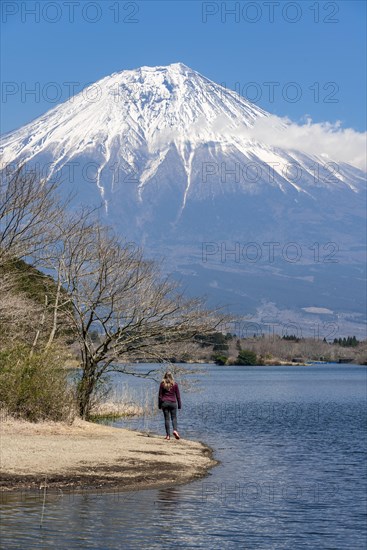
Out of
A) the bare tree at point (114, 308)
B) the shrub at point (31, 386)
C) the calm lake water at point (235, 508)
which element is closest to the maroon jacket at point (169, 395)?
the calm lake water at point (235, 508)

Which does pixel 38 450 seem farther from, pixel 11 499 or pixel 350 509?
pixel 350 509

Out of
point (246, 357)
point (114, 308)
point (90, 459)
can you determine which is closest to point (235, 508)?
point (90, 459)

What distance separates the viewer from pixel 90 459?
20641 mm

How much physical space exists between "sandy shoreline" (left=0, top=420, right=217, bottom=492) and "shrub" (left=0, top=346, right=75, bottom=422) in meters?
0.49

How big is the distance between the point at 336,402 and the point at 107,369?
22.6 m

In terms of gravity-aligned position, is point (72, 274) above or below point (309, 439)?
above

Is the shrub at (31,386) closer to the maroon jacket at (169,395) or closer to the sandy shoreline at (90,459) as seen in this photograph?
the sandy shoreline at (90,459)

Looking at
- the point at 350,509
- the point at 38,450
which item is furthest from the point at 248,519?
the point at 38,450

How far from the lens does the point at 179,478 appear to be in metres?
19.8

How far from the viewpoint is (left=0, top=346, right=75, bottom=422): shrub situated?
80.9 feet

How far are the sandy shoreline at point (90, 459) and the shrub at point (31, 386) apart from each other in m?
0.49

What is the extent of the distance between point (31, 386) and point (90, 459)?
15.3 ft

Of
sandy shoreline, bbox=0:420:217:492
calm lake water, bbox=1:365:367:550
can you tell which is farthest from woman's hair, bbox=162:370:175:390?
calm lake water, bbox=1:365:367:550

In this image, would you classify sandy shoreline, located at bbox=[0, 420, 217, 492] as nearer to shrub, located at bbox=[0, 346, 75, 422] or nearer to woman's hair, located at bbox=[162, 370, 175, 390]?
shrub, located at bbox=[0, 346, 75, 422]
